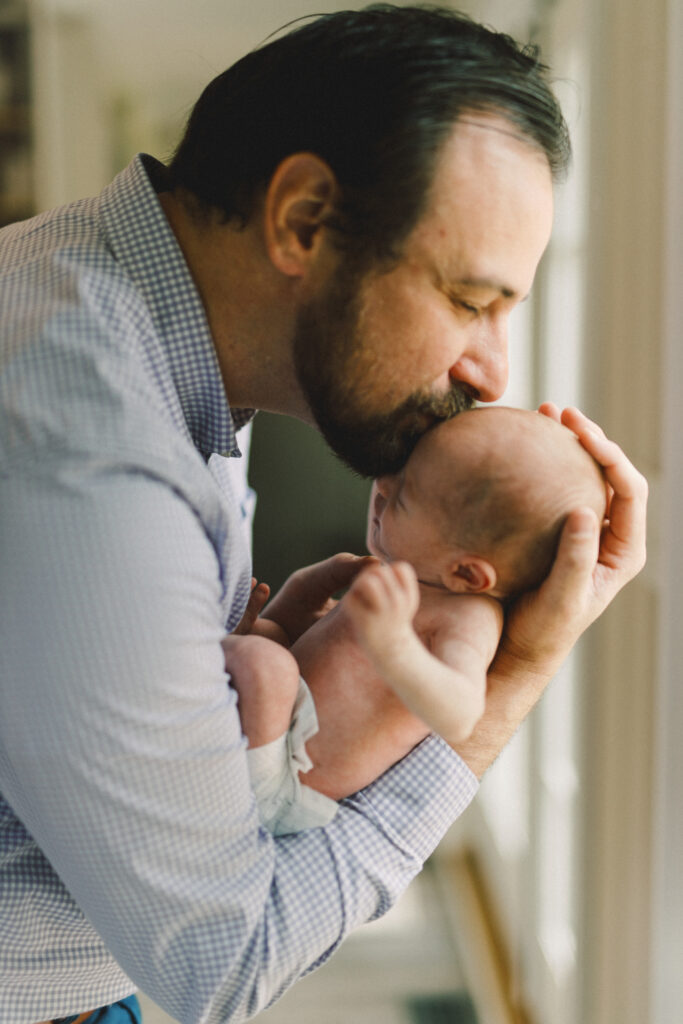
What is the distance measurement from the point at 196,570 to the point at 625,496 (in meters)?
0.58

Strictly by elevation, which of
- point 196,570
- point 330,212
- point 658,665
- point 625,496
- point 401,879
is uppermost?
point 330,212

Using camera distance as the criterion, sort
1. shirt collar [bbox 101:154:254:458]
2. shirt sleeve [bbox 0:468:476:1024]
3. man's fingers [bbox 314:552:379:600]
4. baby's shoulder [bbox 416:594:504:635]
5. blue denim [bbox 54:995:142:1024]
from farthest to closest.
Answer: man's fingers [bbox 314:552:379:600] < blue denim [bbox 54:995:142:1024] < baby's shoulder [bbox 416:594:504:635] < shirt collar [bbox 101:154:254:458] < shirt sleeve [bbox 0:468:476:1024]

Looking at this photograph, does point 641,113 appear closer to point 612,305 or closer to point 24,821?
point 612,305

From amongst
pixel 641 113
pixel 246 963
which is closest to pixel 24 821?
pixel 246 963

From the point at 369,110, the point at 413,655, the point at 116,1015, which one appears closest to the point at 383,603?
the point at 413,655

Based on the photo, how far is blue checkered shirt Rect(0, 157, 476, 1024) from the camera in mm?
789

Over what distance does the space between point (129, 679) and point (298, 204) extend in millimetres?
545

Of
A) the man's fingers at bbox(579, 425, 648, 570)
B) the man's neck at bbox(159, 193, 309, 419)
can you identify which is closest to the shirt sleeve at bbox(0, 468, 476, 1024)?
the man's neck at bbox(159, 193, 309, 419)

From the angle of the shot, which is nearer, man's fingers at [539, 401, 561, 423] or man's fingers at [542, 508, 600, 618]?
man's fingers at [542, 508, 600, 618]

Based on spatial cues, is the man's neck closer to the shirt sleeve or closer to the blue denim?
the shirt sleeve

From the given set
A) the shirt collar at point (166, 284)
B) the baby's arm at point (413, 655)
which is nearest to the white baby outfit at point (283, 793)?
the baby's arm at point (413, 655)

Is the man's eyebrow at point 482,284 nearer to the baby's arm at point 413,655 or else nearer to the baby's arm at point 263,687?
the baby's arm at point 413,655

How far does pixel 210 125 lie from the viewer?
1.13 m

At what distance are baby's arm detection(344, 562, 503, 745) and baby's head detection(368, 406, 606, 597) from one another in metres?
0.12
